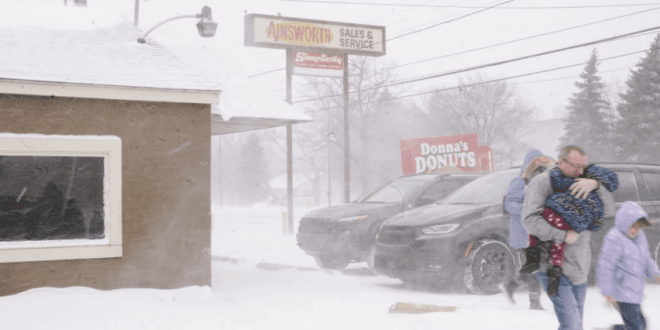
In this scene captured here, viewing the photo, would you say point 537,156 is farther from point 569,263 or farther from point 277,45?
point 277,45

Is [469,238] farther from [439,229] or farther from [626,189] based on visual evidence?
[626,189]

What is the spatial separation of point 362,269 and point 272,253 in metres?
3.46

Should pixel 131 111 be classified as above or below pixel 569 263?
above

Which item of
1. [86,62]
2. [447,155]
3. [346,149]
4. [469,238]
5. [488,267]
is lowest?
[488,267]

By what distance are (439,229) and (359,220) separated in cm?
222

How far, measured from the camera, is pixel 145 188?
7727 millimetres

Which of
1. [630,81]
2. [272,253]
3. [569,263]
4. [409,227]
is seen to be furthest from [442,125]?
[569,263]

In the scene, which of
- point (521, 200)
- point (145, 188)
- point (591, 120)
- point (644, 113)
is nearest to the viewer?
point (521, 200)

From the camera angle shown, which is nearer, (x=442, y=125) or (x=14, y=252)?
(x=14, y=252)

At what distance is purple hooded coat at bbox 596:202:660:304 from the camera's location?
183 inches

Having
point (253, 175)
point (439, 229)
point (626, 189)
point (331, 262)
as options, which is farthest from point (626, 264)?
point (253, 175)

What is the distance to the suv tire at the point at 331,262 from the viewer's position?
35.5ft

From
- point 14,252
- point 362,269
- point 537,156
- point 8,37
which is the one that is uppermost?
point 8,37

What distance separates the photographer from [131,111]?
25.1ft
